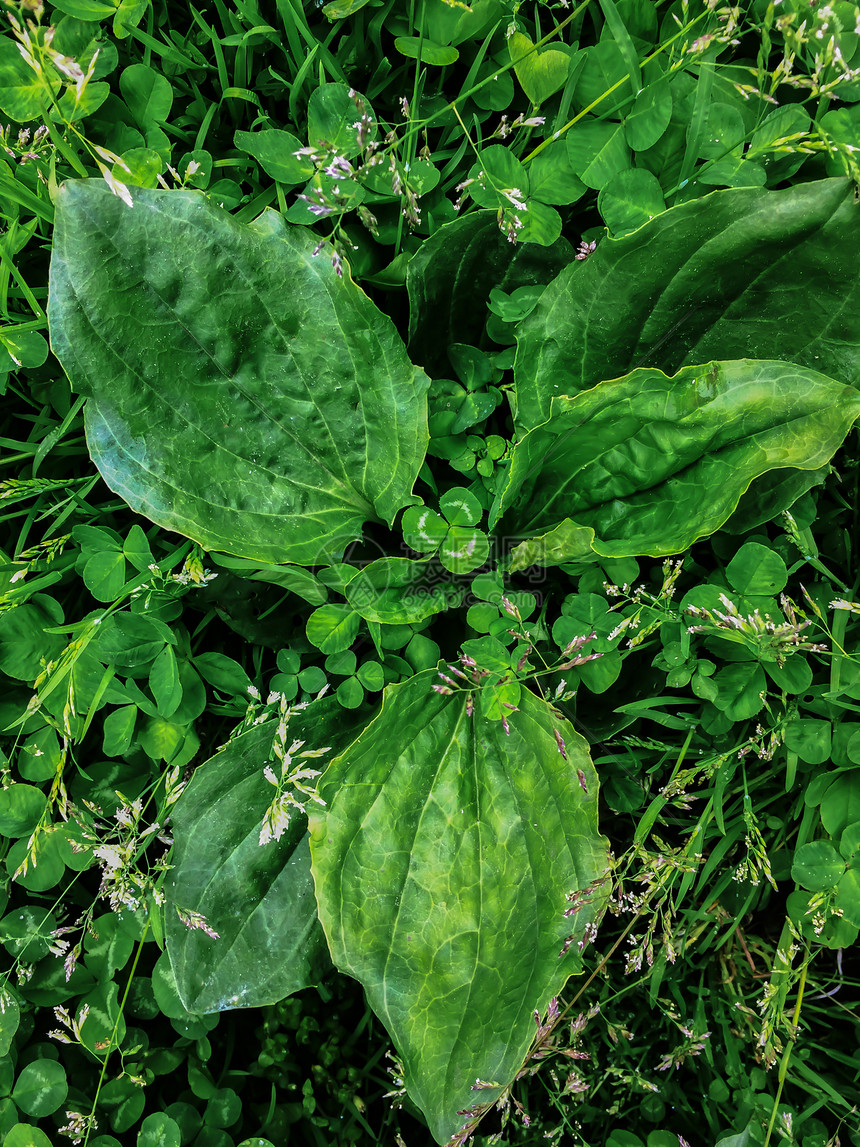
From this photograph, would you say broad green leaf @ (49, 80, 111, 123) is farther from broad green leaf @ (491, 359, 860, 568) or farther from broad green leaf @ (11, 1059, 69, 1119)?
broad green leaf @ (11, 1059, 69, 1119)

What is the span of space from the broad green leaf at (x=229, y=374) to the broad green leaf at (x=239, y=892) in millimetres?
522

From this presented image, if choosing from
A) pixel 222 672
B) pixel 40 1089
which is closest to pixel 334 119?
pixel 222 672

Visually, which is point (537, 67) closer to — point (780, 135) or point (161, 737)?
point (780, 135)

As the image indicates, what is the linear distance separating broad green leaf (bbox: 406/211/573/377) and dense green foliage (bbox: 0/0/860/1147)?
11 millimetres

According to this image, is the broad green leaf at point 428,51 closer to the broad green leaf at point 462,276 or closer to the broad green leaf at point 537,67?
the broad green leaf at point 537,67

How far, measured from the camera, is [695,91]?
68.7 inches

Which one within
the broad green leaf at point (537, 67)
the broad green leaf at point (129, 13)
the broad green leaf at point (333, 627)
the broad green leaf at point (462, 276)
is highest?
the broad green leaf at point (129, 13)

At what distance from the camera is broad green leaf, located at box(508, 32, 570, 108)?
5.67ft

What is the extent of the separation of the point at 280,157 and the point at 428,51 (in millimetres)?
395

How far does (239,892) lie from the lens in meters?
1.84

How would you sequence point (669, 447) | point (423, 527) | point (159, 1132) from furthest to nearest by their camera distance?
point (159, 1132), point (423, 527), point (669, 447)

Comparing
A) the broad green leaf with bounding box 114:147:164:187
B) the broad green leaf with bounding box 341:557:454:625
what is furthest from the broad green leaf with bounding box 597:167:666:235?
the broad green leaf with bounding box 114:147:164:187

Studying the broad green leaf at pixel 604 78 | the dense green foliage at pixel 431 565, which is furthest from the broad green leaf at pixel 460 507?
the broad green leaf at pixel 604 78

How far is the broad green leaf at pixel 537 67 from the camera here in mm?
1728
